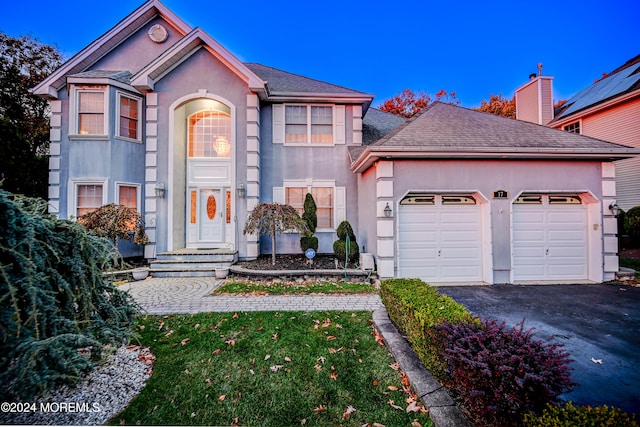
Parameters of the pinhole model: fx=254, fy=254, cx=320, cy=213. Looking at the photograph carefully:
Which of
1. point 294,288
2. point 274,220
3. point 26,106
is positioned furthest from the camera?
point 26,106

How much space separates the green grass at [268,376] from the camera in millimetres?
2537

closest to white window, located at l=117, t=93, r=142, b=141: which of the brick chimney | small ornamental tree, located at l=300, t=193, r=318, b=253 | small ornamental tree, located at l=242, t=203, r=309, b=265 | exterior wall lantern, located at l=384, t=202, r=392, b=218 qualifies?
small ornamental tree, located at l=242, t=203, r=309, b=265

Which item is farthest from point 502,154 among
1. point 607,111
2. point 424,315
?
point 607,111

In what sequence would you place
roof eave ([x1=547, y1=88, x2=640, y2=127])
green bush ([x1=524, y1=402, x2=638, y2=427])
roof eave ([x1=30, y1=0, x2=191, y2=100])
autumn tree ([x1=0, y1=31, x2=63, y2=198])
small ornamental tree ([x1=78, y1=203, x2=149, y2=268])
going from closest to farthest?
1. green bush ([x1=524, y1=402, x2=638, y2=427])
2. small ornamental tree ([x1=78, y1=203, x2=149, y2=268])
3. roof eave ([x1=30, y1=0, x2=191, y2=100])
4. autumn tree ([x1=0, y1=31, x2=63, y2=198])
5. roof eave ([x1=547, y1=88, x2=640, y2=127])

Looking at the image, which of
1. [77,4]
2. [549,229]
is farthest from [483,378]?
[77,4]

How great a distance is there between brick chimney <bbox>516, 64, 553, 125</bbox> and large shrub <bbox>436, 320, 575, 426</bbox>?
1653 cm

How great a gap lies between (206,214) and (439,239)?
27.2 feet

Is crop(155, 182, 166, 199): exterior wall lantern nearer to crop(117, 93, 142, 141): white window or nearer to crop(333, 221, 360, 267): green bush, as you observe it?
crop(117, 93, 142, 141): white window

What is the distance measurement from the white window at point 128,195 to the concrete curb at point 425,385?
9.79 meters

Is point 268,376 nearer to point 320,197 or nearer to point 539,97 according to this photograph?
point 320,197

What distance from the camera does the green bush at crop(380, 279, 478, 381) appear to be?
2863 millimetres

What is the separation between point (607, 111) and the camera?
40.2 ft

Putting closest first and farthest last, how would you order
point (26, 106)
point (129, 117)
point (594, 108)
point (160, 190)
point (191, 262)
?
point (191, 262), point (160, 190), point (129, 117), point (594, 108), point (26, 106)

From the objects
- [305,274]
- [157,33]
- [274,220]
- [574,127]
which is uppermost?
[157,33]
